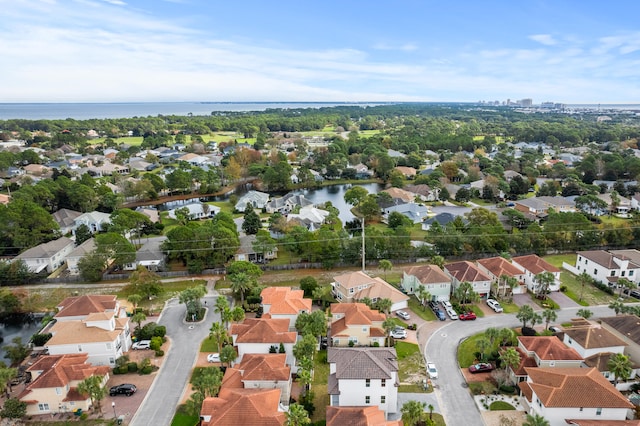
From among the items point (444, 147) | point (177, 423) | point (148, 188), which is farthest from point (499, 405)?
point (444, 147)

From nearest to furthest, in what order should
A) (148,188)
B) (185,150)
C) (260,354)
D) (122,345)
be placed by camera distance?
(260,354), (122,345), (148,188), (185,150)

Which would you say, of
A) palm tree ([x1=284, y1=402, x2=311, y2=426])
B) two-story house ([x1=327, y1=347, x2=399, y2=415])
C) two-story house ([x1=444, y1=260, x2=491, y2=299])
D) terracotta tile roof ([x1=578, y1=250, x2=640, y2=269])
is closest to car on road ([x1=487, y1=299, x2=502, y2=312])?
two-story house ([x1=444, y1=260, x2=491, y2=299])

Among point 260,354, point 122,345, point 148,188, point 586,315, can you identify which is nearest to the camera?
point 260,354

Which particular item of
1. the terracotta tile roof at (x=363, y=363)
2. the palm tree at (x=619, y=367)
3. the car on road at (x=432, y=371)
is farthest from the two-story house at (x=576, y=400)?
the terracotta tile roof at (x=363, y=363)

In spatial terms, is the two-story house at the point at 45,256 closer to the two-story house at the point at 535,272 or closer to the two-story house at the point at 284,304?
the two-story house at the point at 284,304

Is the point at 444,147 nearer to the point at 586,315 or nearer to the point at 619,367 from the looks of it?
the point at 586,315

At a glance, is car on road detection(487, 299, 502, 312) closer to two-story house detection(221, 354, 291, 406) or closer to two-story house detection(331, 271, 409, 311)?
two-story house detection(331, 271, 409, 311)

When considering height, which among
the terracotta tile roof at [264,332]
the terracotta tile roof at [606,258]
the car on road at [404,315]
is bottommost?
the car on road at [404,315]
